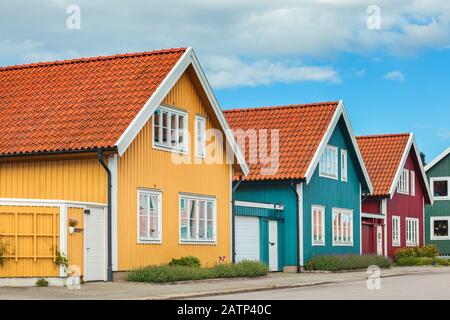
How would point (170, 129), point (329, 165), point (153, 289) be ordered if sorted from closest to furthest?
point (153, 289), point (170, 129), point (329, 165)

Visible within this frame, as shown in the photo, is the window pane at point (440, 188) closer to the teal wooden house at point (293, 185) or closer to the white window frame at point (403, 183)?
the white window frame at point (403, 183)

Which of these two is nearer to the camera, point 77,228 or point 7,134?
point 77,228

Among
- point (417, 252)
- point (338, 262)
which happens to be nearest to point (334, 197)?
point (338, 262)

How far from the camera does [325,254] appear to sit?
42.1 metres

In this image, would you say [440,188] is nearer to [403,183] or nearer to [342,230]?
[403,183]

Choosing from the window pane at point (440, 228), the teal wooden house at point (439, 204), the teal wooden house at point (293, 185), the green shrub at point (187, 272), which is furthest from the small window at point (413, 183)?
the green shrub at point (187, 272)

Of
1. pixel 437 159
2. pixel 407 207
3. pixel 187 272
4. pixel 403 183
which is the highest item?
pixel 437 159

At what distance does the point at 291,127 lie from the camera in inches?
1686

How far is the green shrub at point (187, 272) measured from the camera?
28766mm

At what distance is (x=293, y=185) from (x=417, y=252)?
1580cm
